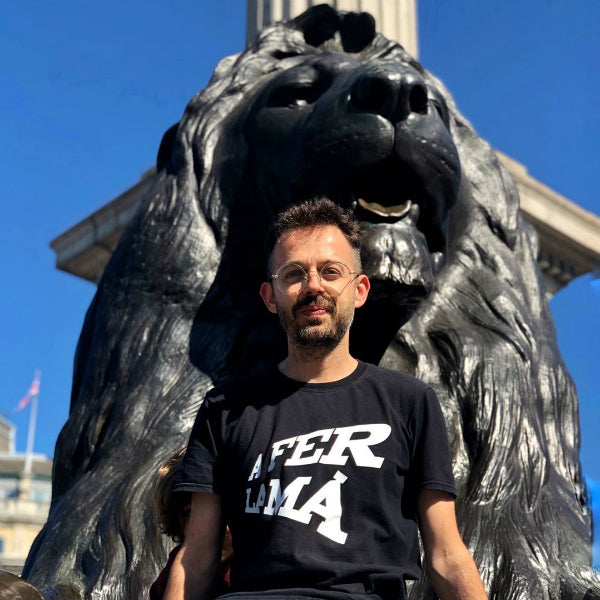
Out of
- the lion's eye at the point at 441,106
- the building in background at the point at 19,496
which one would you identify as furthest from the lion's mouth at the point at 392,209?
the building in background at the point at 19,496

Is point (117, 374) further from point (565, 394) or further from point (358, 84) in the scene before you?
point (565, 394)

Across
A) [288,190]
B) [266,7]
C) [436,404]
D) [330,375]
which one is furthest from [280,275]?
[266,7]

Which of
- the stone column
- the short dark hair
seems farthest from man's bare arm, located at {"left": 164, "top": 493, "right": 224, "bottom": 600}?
the stone column

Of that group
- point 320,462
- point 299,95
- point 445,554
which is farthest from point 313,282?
point 299,95

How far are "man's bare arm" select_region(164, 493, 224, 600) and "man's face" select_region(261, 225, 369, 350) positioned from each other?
0.32m

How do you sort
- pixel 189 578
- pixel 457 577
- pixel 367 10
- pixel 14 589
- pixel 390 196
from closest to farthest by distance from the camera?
pixel 457 577 < pixel 189 578 < pixel 14 589 < pixel 390 196 < pixel 367 10

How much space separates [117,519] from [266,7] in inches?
214

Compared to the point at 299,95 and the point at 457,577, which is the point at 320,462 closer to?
the point at 457,577

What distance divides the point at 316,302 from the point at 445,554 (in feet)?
1.47

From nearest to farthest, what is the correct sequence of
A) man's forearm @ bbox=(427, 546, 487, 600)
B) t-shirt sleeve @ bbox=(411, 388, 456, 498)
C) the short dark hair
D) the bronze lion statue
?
man's forearm @ bbox=(427, 546, 487, 600) < t-shirt sleeve @ bbox=(411, 388, 456, 498) < the short dark hair < the bronze lion statue

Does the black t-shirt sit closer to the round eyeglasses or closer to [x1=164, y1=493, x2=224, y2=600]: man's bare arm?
[x1=164, y1=493, x2=224, y2=600]: man's bare arm

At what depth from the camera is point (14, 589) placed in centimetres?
192

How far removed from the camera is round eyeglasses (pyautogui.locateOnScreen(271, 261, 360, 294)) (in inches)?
72.4

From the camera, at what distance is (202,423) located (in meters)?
1.89
